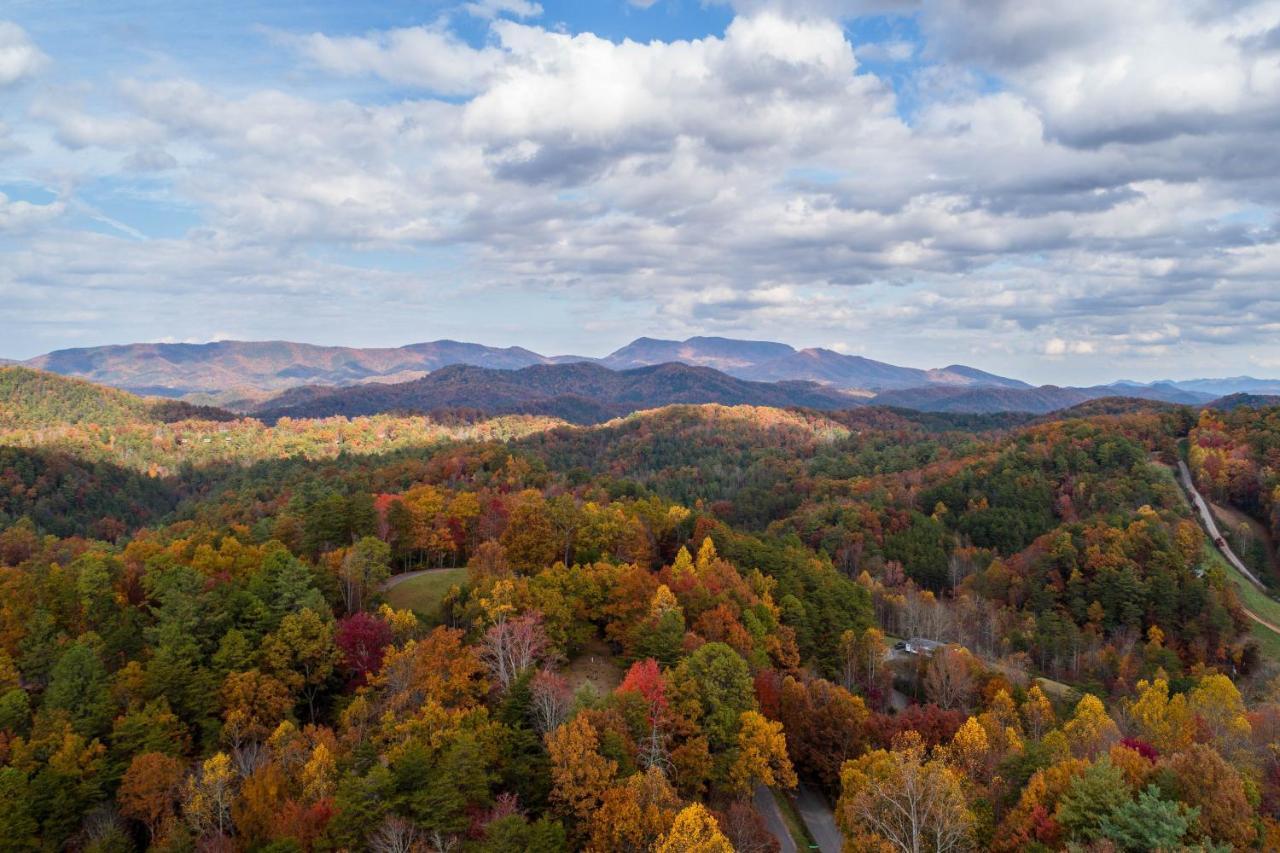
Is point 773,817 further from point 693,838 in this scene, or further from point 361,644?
point 361,644

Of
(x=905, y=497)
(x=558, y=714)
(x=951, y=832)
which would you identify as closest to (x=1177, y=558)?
(x=905, y=497)

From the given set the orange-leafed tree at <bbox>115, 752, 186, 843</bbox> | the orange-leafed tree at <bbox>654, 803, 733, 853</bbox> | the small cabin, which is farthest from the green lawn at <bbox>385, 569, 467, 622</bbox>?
the small cabin

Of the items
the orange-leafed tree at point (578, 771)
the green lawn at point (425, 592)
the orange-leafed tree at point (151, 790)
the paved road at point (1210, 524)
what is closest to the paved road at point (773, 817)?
the orange-leafed tree at point (578, 771)

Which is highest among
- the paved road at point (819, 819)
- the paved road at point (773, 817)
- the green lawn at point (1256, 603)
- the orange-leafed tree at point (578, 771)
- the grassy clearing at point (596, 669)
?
the orange-leafed tree at point (578, 771)

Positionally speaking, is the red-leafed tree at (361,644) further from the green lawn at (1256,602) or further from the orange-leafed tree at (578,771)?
the green lawn at (1256,602)

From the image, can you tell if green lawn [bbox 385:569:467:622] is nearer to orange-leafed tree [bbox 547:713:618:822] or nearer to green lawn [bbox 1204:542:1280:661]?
orange-leafed tree [bbox 547:713:618:822]

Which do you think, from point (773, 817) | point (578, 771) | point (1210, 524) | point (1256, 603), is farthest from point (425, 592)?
point (1210, 524)
